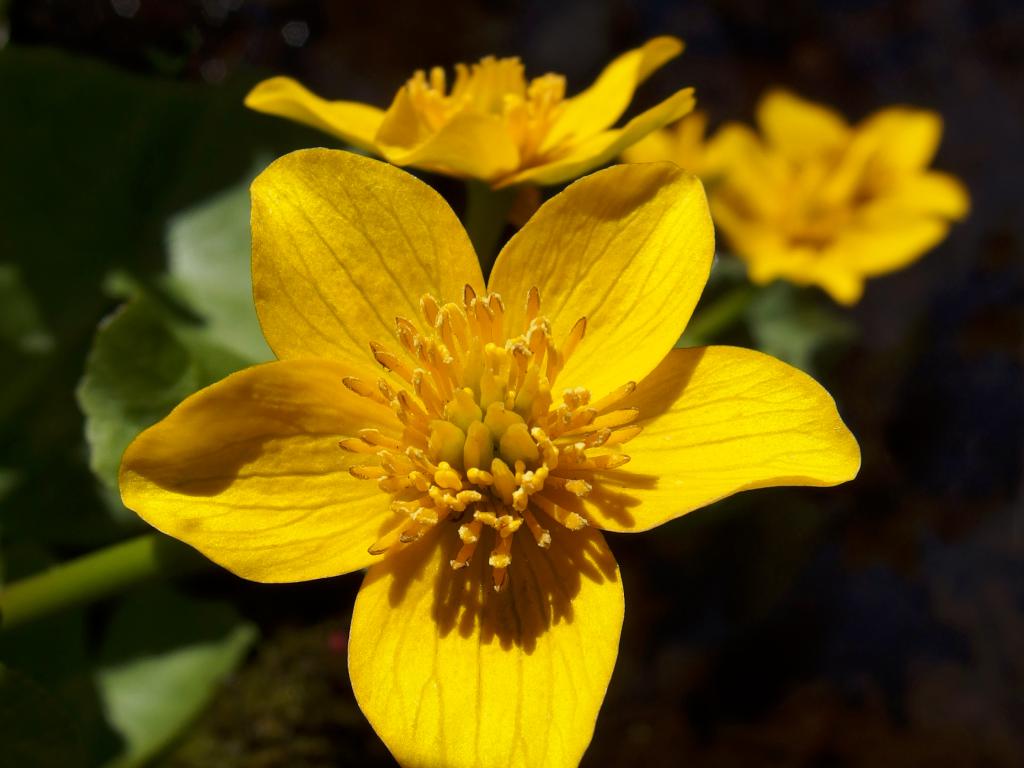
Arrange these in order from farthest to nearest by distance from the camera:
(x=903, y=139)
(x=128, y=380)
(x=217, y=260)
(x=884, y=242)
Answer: (x=903, y=139) → (x=884, y=242) → (x=217, y=260) → (x=128, y=380)

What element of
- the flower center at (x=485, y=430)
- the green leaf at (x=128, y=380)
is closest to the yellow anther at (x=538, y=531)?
the flower center at (x=485, y=430)

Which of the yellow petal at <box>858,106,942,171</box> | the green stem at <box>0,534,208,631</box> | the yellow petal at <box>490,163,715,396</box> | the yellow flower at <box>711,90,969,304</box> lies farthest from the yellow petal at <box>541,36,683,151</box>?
the yellow petal at <box>858,106,942,171</box>

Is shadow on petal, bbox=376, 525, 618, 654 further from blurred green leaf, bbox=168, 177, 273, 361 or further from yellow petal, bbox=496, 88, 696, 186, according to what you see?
blurred green leaf, bbox=168, 177, 273, 361

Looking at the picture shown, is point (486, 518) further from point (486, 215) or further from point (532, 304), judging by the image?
point (486, 215)

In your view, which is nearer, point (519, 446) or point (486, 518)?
A: point (486, 518)

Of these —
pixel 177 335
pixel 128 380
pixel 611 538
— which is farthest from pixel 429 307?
pixel 611 538

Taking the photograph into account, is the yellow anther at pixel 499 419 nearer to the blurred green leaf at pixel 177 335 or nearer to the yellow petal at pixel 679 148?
the blurred green leaf at pixel 177 335

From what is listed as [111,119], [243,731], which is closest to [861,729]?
[243,731]
